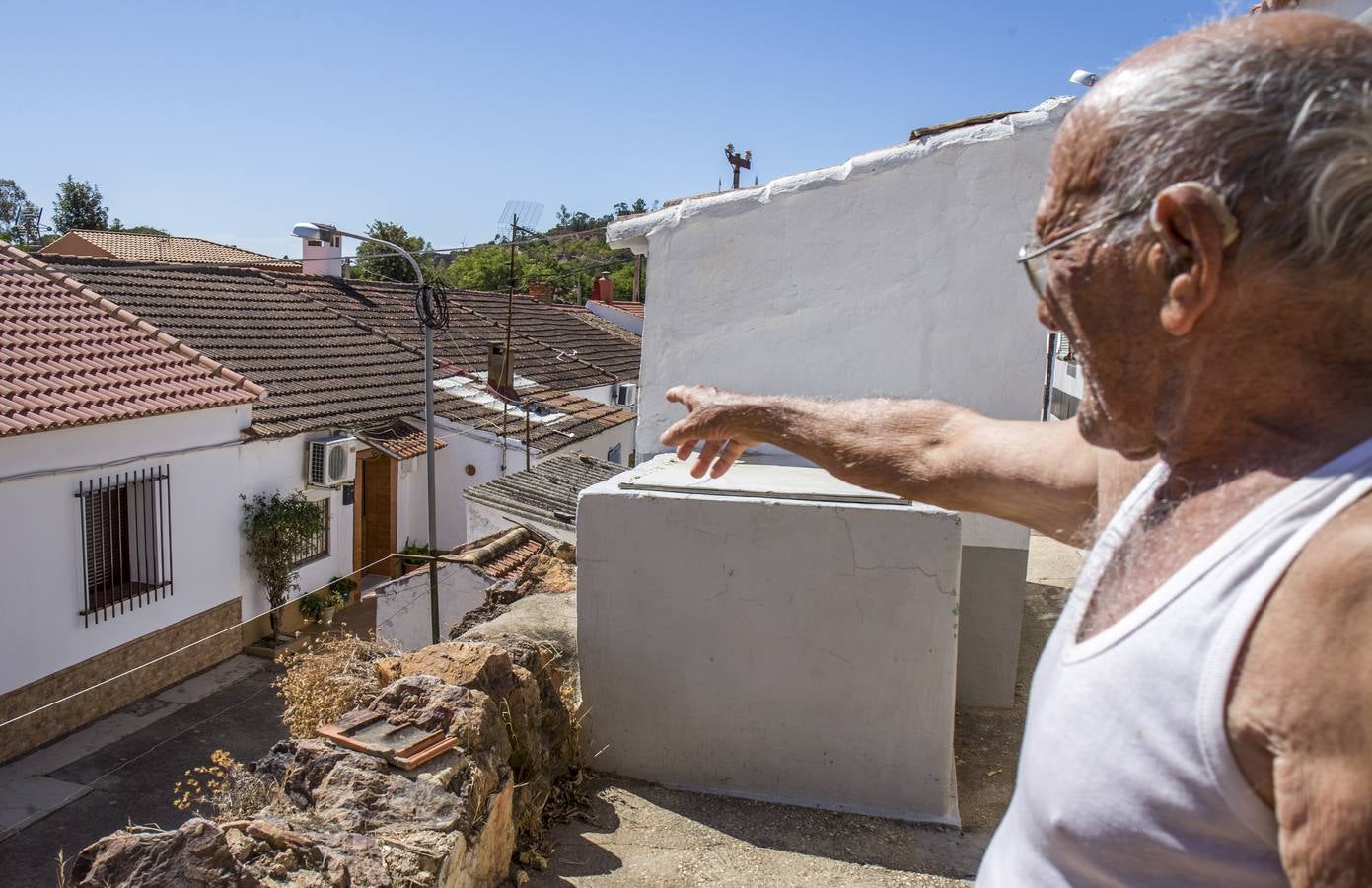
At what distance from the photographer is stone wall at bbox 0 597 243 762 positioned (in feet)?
29.1

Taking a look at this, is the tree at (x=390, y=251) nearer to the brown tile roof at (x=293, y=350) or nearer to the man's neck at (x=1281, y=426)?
the brown tile roof at (x=293, y=350)

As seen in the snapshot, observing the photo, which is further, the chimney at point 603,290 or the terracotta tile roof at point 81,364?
the chimney at point 603,290

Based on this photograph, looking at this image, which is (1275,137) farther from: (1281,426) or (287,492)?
(287,492)

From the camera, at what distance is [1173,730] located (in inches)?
33.1

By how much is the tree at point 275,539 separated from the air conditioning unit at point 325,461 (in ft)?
1.84

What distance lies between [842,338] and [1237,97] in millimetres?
5369

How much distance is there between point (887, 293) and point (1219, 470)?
5.33 meters

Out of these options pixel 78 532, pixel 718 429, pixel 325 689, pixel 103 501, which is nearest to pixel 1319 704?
pixel 718 429

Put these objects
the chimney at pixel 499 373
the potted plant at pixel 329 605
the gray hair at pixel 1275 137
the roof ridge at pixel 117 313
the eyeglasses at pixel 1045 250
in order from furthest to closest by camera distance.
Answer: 1. the chimney at pixel 499 373
2. the potted plant at pixel 329 605
3. the roof ridge at pixel 117 313
4. the eyeglasses at pixel 1045 250
5. the gray hair at pixel 1275 137

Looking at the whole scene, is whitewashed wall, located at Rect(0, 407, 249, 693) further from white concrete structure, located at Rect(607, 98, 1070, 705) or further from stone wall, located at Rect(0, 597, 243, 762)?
white concrete structure, located at Rect(607, 98, 1070, 705)

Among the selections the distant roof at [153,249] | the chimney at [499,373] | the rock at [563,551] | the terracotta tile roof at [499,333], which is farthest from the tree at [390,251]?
the rock at [563,551]

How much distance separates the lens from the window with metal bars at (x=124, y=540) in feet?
31.9

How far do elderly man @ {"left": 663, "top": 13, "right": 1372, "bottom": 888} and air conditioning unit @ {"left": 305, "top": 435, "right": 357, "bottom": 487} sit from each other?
512 inches

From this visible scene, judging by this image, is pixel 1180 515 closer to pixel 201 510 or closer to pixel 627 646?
pixel 627 646
